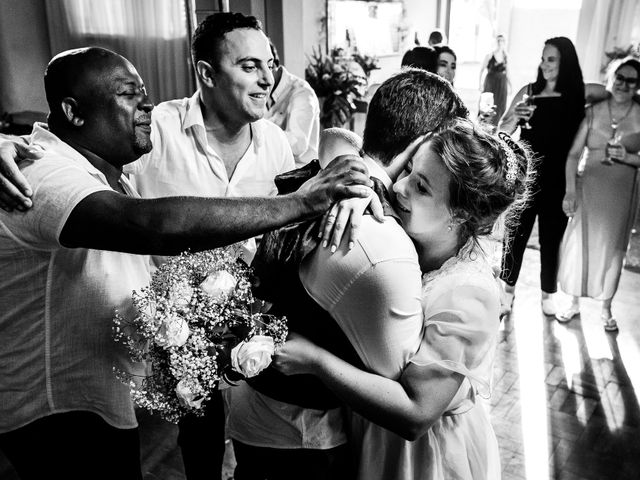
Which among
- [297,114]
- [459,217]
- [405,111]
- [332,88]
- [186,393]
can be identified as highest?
[405,111]

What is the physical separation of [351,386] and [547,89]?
12.2 feet

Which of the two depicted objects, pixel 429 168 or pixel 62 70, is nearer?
pixel 429 168

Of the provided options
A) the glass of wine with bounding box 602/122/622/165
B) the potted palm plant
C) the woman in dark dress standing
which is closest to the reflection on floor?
the glass of wine with bounding box 602/122/622/165

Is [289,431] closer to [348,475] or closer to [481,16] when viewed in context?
[348,475]

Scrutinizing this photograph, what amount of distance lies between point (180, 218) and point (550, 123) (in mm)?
3639

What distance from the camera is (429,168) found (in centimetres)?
129

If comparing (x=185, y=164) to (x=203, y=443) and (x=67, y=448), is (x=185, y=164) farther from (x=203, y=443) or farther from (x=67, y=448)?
(x=67, y=448)

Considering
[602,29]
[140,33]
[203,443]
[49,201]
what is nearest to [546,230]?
[203,443]

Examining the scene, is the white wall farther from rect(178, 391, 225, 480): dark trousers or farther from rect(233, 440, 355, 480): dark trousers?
rect(233, 440, 355, 480): dark trousers

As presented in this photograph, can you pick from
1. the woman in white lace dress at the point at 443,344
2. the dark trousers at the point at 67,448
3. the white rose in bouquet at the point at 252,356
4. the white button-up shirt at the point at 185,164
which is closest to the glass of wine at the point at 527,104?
the white button-up shirt at the point at 185,164

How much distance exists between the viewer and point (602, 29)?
9930 millimetres

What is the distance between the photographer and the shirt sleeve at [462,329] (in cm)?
119

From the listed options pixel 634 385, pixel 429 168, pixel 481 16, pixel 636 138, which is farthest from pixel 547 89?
pixel 481 16

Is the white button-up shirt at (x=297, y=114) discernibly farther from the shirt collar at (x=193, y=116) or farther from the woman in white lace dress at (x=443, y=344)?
the woman in white lace dress at (x=443, y=344)
